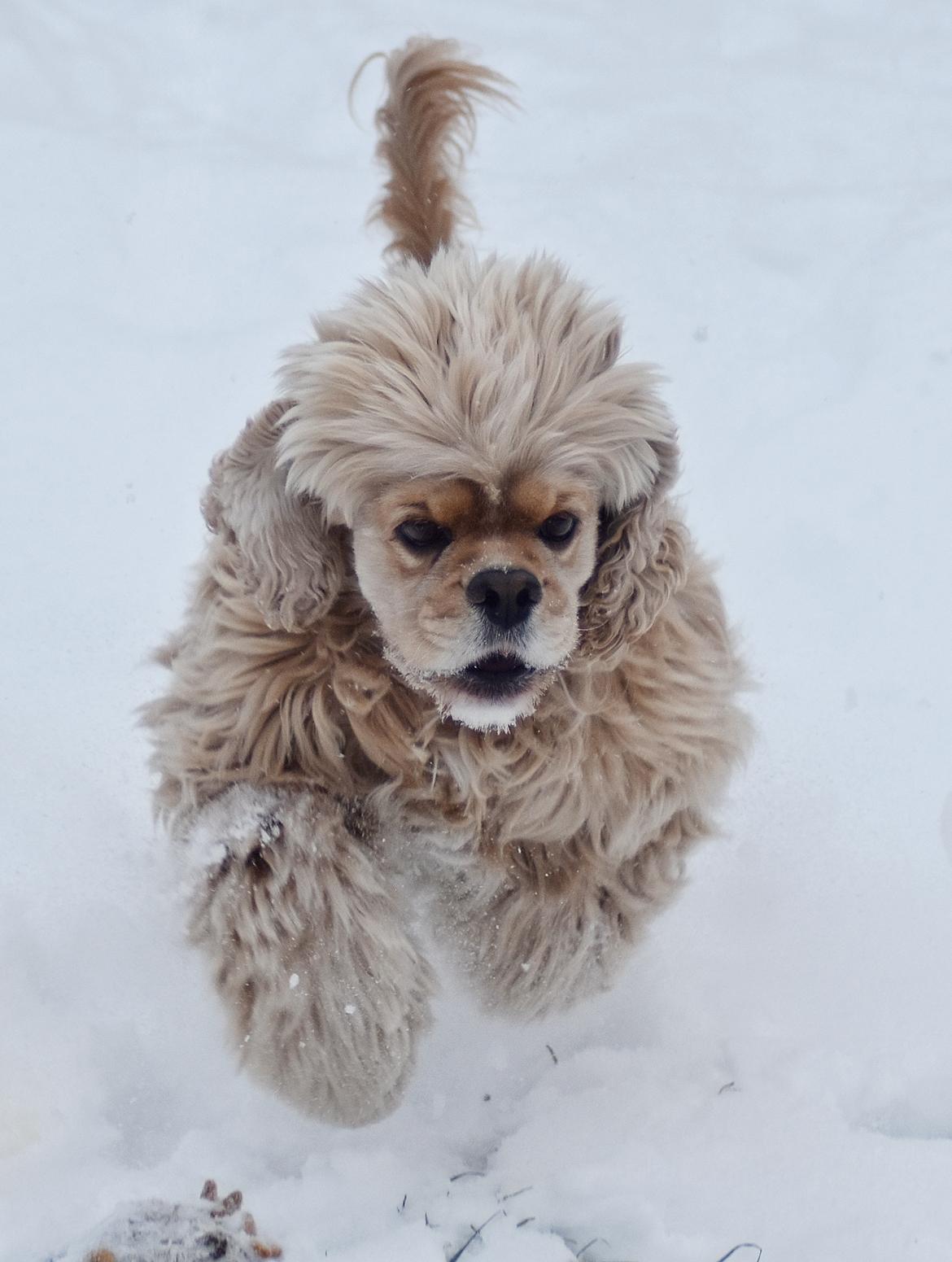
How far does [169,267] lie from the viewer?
223 inches

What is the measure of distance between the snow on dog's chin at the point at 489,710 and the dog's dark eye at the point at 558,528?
0.31 meters

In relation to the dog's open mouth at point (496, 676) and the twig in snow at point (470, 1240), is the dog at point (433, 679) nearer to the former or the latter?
the dog's open mouth at point (496, 676)

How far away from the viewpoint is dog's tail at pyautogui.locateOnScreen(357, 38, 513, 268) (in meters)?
3.82

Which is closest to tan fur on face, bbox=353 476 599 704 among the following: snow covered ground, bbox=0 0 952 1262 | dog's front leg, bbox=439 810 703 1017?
dog's front leg, bbox=439 810 703 1017

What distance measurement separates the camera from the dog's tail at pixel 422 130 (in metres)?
3.82

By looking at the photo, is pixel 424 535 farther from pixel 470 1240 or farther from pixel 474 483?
pixel 470 1240

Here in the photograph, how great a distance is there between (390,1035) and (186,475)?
2367 millimetres

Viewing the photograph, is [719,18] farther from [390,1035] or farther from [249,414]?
[390,1035]

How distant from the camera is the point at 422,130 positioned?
3.88 metres

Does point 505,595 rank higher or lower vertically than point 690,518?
lower

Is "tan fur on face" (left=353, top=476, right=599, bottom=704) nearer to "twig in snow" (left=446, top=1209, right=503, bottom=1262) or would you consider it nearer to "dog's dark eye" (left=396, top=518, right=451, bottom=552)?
"dog's dark eye" (left=396, top=518, right=451, bottom=552)

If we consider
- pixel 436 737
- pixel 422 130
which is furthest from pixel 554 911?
pixel 422 130

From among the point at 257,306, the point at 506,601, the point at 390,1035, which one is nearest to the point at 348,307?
the point at 506,601

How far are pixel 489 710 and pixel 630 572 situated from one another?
44cm
